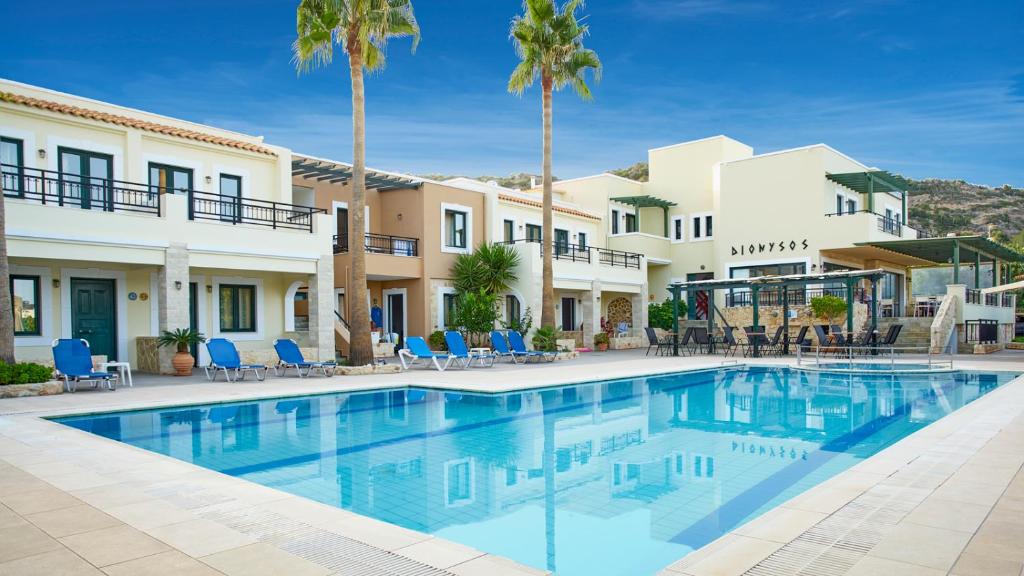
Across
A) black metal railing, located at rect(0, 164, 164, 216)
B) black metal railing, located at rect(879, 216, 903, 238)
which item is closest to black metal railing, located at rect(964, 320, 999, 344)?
black metal railing, located at rect(879, 216, 903, 238)

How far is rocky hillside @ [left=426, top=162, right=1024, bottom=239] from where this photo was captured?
64.3 metres

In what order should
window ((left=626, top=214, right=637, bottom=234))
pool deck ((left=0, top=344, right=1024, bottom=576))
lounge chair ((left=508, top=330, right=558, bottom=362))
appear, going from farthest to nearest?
window ((left=626, top=214, right=637, bottom=234)) < lounge chair ((left=508, top=330, right=558, bottom=362)) < pool deck ((left=0, top=344, right=1024, bottom=576))

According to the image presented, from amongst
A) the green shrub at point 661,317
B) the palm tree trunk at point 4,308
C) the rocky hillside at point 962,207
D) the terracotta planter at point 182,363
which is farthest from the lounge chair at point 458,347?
the rocky hillside at point 962,207

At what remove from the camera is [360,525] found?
15.6 ft

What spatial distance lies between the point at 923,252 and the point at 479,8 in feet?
77.0

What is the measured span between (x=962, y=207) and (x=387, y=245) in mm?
65292

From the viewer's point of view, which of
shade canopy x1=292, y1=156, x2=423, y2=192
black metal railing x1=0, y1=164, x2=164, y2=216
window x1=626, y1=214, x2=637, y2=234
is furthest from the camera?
window x1=626, y1=214, x2=637, y2=234

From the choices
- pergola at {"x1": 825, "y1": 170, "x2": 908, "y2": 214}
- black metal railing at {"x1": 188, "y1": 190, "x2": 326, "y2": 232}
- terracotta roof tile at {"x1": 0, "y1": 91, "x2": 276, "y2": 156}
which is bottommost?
black metal railing at {"x1": 188, "y1": 190, "x2": 326, "y2": 232}

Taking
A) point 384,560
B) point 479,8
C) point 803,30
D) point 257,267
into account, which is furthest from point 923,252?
point 384,560

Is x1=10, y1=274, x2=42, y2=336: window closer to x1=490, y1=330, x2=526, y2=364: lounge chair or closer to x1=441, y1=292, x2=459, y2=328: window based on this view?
x1=490, y1=330, x2=526, y2=364: lounge chair

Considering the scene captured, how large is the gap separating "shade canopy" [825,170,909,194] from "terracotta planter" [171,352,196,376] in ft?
82.8

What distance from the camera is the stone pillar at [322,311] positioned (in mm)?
18719

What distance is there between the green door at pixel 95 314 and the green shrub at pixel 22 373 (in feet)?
14.0

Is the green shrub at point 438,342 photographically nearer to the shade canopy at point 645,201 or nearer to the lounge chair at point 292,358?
the lounge chair at point 292,358
